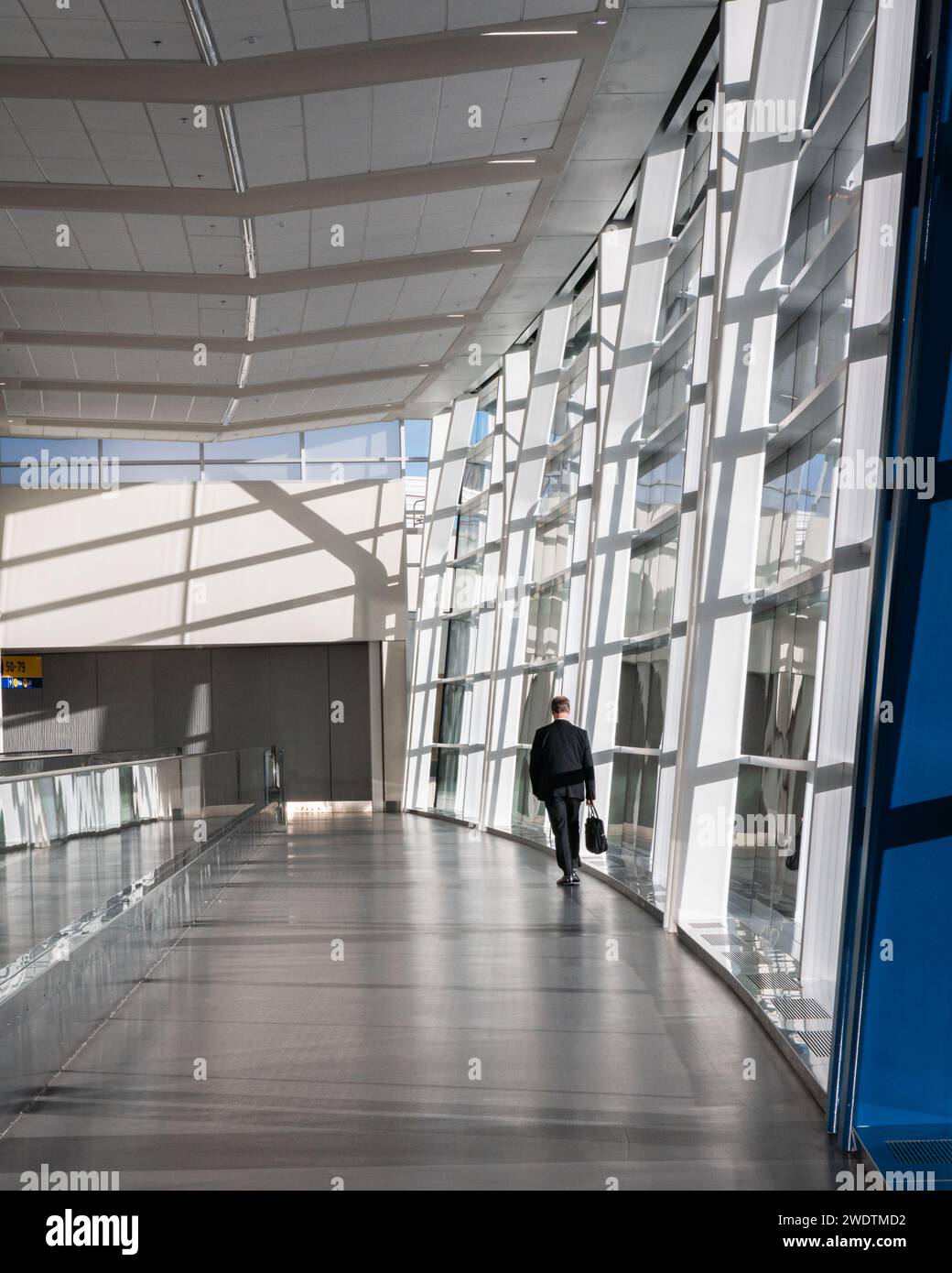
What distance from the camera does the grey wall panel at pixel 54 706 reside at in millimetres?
25391

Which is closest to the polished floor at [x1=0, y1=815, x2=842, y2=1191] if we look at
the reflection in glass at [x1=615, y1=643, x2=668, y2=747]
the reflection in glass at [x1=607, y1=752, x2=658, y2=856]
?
the reflection in glass at [x1=607, y1=752, x2=658, y2=856]

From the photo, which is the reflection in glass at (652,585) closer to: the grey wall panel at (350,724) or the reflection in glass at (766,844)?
the reflection in glass at (766,844)

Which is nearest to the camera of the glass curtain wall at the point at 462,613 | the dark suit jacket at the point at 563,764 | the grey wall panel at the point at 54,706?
the dark suit jacket at the point at 563,764

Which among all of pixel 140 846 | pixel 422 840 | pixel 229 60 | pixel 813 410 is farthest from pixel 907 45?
pixel 422 840

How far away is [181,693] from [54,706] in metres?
2.54

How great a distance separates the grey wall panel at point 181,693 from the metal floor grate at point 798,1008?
20.4 metres

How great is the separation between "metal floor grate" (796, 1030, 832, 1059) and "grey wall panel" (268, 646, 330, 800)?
20.6 meters

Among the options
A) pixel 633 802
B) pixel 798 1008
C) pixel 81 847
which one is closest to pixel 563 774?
pixel 633 802

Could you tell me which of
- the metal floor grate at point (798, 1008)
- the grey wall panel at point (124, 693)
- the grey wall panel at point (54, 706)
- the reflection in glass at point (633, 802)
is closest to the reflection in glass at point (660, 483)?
the reflection in glass at point (633, 802)

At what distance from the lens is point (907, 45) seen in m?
5.89

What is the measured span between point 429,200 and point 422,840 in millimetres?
9278

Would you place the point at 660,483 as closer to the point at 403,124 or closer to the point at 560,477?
the point at 403,124

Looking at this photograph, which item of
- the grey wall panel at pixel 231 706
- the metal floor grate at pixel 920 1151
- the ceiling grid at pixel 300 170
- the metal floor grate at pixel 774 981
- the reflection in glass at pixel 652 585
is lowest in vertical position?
the grey wall panel at pixel 231 706

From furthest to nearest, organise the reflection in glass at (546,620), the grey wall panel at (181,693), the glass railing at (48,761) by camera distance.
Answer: the grey wall panel at (181,693)
the reflection in glass at (546,620)
the glass railing at (48,761)
